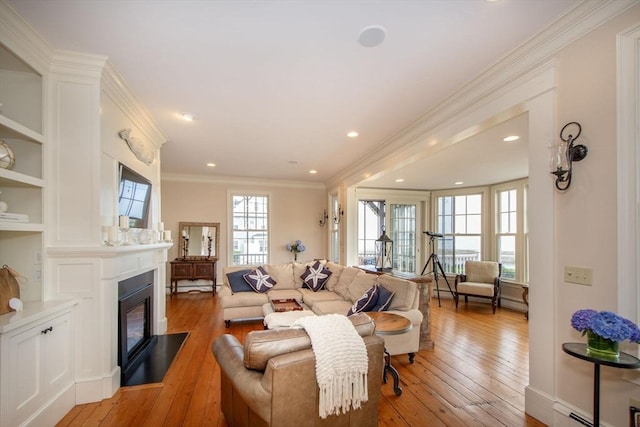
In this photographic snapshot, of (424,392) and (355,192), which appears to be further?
(355,192)

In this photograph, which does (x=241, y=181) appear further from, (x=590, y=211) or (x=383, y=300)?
(x=590, y=211)

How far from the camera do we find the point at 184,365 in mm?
3047

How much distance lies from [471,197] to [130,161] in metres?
6.50

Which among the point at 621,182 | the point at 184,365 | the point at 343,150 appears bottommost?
the point at 184,365

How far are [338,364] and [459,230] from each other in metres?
6.18

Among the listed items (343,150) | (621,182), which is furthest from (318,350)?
(343,150)

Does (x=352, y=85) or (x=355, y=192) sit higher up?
(x=352, y=85)

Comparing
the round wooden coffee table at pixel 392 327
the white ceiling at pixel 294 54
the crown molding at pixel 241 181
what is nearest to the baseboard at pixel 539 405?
the round wooden coffee table at pixel 392 327

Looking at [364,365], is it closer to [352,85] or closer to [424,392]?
[424,392]

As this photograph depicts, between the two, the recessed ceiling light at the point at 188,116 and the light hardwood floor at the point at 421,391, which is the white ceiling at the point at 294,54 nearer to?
the recessed ceiling light at the point at 188,116

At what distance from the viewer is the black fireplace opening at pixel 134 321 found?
2668 millimetres

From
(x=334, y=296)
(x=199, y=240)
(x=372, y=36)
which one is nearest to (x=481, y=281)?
(x=334, y=296)

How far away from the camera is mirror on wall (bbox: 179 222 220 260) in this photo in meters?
6.80

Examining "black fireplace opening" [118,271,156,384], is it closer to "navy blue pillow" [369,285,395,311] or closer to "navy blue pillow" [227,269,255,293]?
"navy blue pillow" [227,269,255,293]
